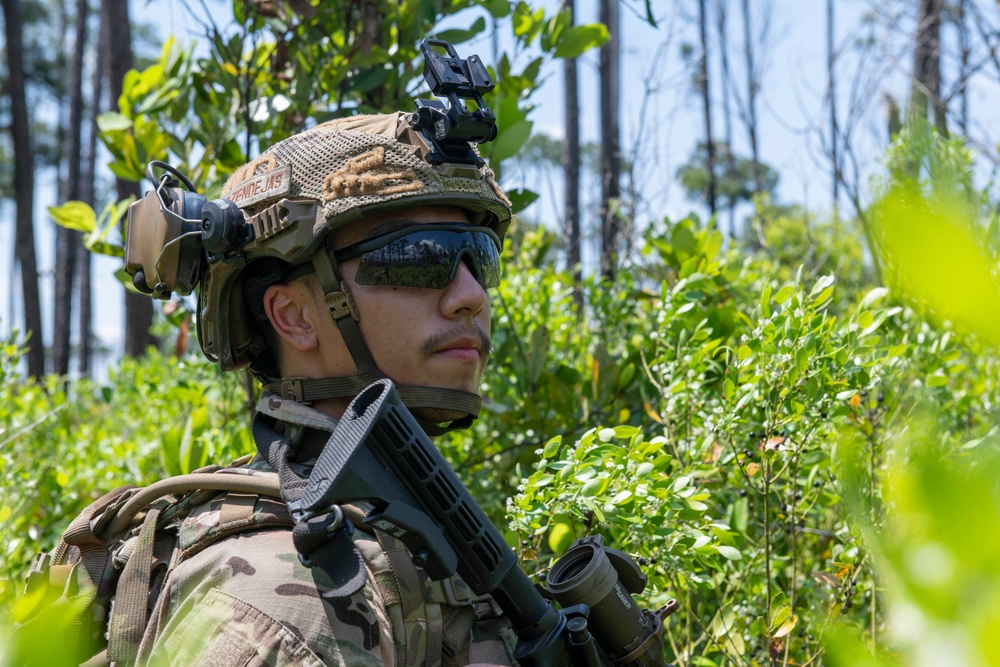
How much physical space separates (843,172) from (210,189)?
288 cm

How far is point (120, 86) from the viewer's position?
10.0m

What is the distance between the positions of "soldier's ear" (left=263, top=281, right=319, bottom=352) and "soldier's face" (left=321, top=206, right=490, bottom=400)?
49 millimetres

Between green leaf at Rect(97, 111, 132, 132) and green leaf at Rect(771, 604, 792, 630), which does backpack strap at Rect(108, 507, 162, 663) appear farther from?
green leaf at Rect(97, 111, 132, 132)

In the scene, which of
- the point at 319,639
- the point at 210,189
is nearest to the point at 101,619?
the point at 319,639

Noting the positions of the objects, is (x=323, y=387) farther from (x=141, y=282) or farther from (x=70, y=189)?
(x=70, y=189)

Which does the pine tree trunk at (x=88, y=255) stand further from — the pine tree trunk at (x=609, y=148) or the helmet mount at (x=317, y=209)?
the helmet mount at (x=317, y=209)

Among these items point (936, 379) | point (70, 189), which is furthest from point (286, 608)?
point (70, 189)

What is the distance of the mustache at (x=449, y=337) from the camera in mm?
2043

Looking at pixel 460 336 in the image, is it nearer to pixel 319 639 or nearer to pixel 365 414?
pixel 365 414

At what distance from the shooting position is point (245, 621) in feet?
5.05

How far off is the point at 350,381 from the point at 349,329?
114 mm

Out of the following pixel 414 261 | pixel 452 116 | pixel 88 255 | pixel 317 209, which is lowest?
pixel 88 255

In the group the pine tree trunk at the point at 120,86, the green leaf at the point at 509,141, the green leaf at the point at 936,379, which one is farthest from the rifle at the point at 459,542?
the pine tree trunk at the point at 120,86

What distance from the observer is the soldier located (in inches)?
66.4
